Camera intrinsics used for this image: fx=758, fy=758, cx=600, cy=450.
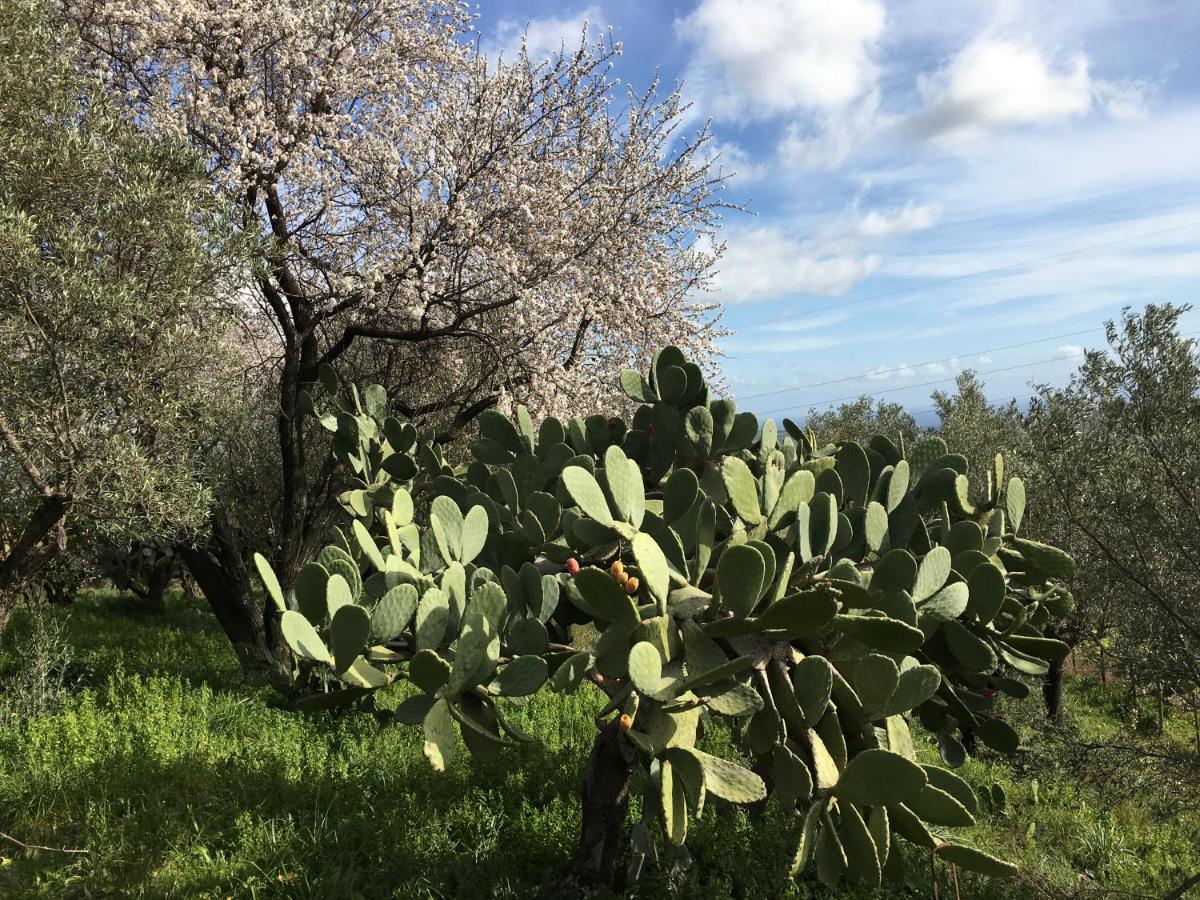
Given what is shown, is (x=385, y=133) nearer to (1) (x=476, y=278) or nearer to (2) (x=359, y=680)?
(1) (x=476, y=278)

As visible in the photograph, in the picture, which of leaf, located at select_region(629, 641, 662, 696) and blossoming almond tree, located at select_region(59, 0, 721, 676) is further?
blossoming almond tree, located at select_region(59, 0, 721, 676)

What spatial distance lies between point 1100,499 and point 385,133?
733 centimetres

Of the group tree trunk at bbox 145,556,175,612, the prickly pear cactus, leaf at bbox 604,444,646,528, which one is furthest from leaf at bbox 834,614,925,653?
tree trunk at bbox 145,556,175,612

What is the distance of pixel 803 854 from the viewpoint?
1974mm

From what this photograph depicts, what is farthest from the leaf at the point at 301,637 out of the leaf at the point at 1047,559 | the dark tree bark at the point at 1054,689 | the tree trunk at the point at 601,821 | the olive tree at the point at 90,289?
the dark tree bark at the point at 1054,689

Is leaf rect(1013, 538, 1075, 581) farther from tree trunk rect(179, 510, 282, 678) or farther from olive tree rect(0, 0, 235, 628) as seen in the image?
tree trunk rect(179, 510, 282, 678)

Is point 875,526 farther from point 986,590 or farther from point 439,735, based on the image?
point 439,735

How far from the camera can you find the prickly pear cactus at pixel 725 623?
1.97 meters

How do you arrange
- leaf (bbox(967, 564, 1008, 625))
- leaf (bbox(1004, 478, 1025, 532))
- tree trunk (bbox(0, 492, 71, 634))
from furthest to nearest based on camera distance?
tree trunk (bbox(0, 492, 71, 634))
leaf (bbox(1004, 478, 1025, 532))
leaf (bbox(967, 564, 1008, 625))

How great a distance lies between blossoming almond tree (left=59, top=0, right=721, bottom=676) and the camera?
23.8 feet

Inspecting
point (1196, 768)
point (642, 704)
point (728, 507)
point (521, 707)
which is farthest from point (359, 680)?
point (521, 707)

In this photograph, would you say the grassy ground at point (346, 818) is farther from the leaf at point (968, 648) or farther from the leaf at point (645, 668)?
the leaf at point (645, 668)

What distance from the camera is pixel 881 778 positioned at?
6.18 ft

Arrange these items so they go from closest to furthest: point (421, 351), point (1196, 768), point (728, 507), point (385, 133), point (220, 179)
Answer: point (728, 507) → point (1196, 768) → point (220, 179) → point (385, 133) → point (421, 351)
